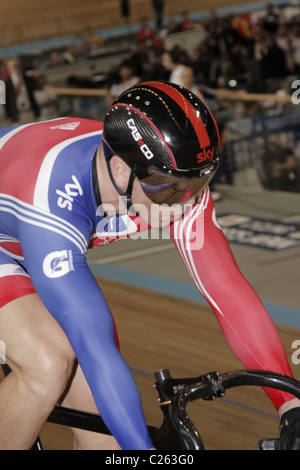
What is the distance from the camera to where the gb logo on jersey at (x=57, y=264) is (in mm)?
1744

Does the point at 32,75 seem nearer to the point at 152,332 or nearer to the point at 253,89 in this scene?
the point at 253,89

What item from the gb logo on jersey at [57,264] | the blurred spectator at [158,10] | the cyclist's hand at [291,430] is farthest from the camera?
the blurred spectator at [158,10]

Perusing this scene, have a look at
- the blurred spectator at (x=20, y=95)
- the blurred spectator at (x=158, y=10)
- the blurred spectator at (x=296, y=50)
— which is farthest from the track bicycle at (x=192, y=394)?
the blurred spectator at (x=158, y=10)

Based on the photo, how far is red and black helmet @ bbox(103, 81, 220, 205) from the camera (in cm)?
177

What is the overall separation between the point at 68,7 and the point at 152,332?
23328mm

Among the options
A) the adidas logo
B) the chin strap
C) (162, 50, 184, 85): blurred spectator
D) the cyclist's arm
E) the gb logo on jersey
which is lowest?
(162, 50, 184, 85): blurred spectator

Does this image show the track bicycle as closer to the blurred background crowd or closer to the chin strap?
the chin strap

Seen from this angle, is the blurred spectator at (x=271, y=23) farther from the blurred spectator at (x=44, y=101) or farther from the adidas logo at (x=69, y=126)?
the adidas logo at (x=69, y=126)

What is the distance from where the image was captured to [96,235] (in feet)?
7.29

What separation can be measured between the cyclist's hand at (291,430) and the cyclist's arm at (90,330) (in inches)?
11.3

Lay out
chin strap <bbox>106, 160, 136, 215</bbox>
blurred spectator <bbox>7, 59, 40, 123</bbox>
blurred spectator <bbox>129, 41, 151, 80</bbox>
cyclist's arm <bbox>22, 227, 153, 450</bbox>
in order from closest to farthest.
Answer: cyclist's arm <bbox>22, 227, 153, 450</bbox>, chin strap <bbox>106, 160, 136, 215</bbox>, blurred spectator <bbox>7, 59, 40, 123</bbox>, blurred spectator <bbox>129, 41, 151, 80</bbox>

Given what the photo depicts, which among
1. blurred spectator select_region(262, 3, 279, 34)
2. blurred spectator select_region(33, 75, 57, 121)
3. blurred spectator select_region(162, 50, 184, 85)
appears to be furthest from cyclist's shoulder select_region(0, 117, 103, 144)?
blurred spectator select_region(262, 3, 279, 34)

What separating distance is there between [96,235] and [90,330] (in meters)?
0.59
